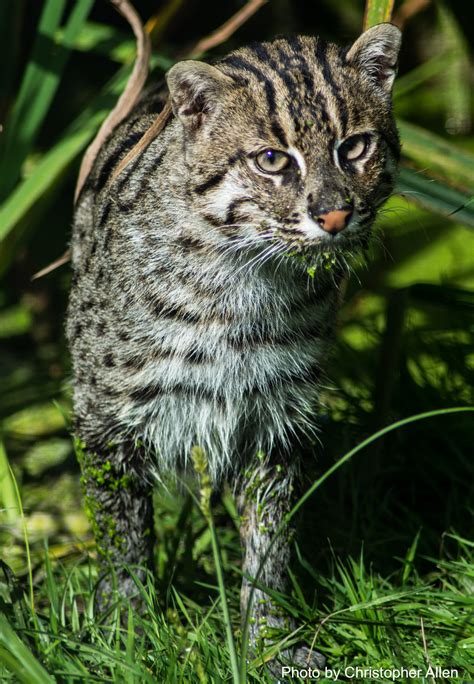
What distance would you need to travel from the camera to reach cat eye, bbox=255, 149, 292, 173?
3.05 meters

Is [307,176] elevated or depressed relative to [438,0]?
depressed

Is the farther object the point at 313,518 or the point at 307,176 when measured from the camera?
the point at 313,518

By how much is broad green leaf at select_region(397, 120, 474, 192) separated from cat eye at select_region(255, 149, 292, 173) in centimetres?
130

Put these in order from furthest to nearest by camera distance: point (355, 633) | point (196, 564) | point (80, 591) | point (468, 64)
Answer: point (468, 64), point (196, 564), point (80, 591), point (355, 633)

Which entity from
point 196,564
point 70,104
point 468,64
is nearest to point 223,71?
point 196,564

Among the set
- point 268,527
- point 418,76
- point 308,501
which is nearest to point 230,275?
point 268,527

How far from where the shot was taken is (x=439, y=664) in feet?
10.6

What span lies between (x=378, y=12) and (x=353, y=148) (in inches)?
32.4

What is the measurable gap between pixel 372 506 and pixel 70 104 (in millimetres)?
4321

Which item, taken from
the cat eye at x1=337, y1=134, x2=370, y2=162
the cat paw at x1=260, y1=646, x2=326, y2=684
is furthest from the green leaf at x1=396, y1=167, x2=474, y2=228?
the cat paw at x1=260, y1=646, x2=326, y2=684

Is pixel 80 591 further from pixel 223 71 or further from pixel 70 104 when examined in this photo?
pixel 70 104

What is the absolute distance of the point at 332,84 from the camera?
319 centimetres

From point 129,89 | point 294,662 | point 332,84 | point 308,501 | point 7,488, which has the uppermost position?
point 129,89

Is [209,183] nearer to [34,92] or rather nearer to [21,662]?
[34,92]
